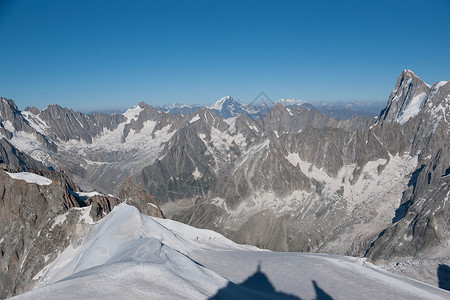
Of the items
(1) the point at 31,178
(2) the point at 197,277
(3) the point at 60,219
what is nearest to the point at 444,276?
(2) the point at 197,277

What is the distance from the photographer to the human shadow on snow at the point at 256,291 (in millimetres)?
20125

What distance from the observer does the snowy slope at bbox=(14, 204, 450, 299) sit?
16453mm

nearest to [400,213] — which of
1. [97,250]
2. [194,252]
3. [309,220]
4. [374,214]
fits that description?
[374,214]

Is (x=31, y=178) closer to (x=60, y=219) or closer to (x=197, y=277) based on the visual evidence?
(x=60, y=219)

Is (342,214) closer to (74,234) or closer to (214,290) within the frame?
(74,234)

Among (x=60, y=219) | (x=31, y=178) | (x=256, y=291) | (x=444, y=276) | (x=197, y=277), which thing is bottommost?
(x=444, y=276)

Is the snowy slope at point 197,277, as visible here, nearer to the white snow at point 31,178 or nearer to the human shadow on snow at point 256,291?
the human shadow on snow at point 256,291

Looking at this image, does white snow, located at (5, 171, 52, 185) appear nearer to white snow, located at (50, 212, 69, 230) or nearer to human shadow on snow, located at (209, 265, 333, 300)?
white snow, located at (50, 212, 69, 230)

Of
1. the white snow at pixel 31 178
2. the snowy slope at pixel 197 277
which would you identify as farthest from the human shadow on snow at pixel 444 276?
the white snow at pixel 31 178

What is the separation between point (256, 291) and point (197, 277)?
21.2 feet

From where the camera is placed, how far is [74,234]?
56.9 metres

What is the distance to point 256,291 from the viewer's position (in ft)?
79.9

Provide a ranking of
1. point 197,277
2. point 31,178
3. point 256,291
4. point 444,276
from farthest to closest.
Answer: point 31,178 < point 444,276 < point 256,291 < point 197,277

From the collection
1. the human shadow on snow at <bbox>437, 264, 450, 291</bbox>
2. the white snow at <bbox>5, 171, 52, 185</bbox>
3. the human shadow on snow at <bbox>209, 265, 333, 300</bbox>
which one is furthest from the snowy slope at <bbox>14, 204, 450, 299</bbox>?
the human shadow on snow at <bbox>437, 264, 450, 291</bbox>
